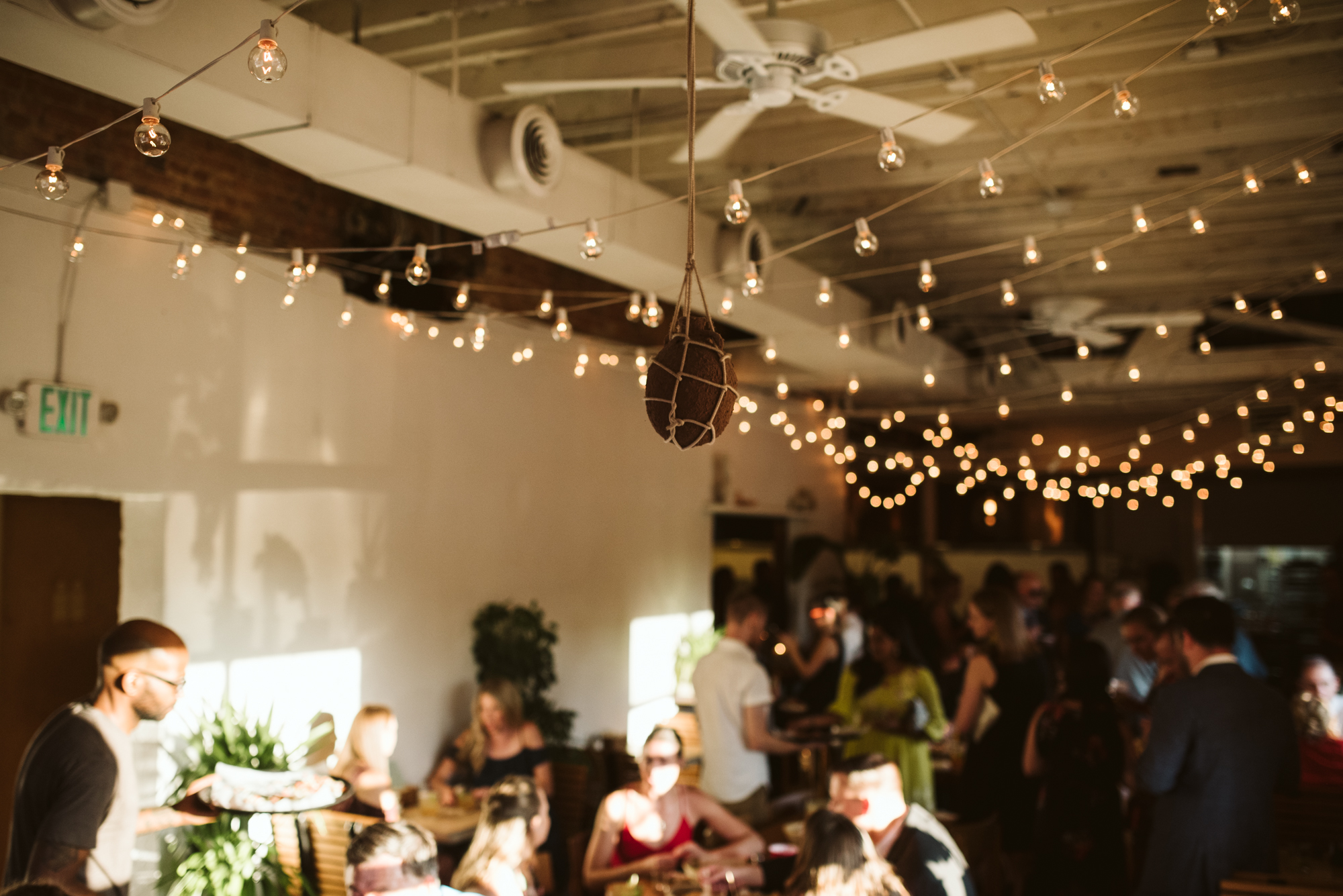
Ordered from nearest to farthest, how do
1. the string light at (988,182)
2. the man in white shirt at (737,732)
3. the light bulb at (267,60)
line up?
1. the light bulb at (267,60)
2. the string light at (988,182)
3. the man in white shirt at (737,732)

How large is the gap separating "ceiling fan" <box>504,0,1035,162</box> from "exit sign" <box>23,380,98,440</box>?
209cm

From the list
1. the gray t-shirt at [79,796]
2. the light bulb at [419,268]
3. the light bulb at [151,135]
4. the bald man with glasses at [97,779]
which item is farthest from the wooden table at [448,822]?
the light bulb at [151,135]

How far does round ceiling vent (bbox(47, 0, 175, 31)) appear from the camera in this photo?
2713 mm

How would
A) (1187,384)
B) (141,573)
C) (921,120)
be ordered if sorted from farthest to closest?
(1187,384) < (141,573) < (921,120)

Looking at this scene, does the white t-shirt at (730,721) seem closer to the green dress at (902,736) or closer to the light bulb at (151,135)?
the green dress at (902,736)

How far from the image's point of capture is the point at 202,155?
4.77m

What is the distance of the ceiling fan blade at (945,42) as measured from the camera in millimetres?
2889

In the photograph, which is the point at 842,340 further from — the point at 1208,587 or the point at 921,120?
the point at 1208,587

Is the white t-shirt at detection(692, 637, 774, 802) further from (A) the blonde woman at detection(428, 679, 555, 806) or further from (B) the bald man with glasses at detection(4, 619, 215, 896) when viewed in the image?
(B) the bald man with glasses at detection(4, 619, 215, 896)

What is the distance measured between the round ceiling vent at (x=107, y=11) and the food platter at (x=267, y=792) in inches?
86.4

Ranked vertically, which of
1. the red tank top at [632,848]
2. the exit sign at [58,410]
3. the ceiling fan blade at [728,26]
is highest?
the ceiling fan blade at [728,26]

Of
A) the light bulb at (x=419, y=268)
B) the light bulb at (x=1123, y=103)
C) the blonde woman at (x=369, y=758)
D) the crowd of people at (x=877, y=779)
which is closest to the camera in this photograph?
the light bulb at (x=1123, y=103)

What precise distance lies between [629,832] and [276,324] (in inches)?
114

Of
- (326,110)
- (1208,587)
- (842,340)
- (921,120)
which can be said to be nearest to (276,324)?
(326,110)
